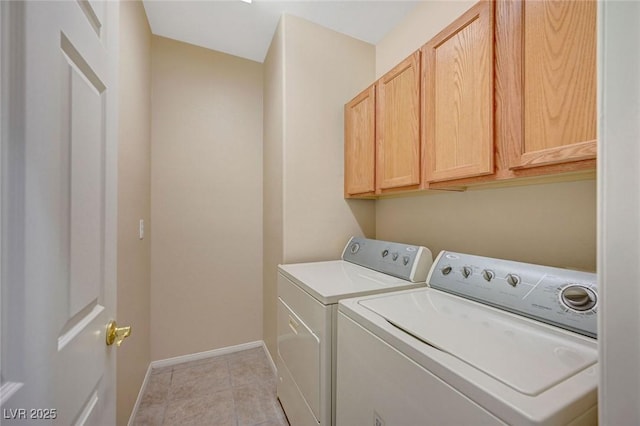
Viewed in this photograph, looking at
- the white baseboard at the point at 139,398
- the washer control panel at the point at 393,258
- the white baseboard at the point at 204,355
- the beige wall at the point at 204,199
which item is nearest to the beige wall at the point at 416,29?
the beige wall at the point at 204,199

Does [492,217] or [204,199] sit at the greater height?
[204,199]

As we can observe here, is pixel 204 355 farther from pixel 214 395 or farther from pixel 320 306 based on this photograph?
pixel 320 306

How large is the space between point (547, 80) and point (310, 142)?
139 centimetres

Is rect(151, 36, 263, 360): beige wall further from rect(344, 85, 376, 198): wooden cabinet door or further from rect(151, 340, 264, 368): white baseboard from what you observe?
rect(344, 85, 376, 198): wooden cabinet door

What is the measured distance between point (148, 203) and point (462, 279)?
2.28 meters

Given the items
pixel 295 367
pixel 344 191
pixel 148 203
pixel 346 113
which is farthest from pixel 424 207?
pixel 148 203

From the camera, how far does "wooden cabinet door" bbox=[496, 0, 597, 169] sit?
72 cm

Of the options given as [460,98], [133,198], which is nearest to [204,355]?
[133,198]

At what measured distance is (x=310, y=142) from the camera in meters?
1.93

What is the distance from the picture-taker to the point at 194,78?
89.1 inches

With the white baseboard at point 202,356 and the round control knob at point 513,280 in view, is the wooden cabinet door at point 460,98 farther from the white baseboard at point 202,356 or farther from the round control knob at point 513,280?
the white baseboard at point 202,356

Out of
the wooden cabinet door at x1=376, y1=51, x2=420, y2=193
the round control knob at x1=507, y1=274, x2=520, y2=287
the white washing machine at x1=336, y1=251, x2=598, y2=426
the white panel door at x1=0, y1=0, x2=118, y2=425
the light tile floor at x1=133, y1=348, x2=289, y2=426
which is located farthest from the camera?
the light tile floor at x1=133, y1=348, x2=289, y2=426

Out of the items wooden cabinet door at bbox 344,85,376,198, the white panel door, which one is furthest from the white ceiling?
the white panel door

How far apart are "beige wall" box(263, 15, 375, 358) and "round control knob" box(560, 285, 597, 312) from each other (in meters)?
1.37
